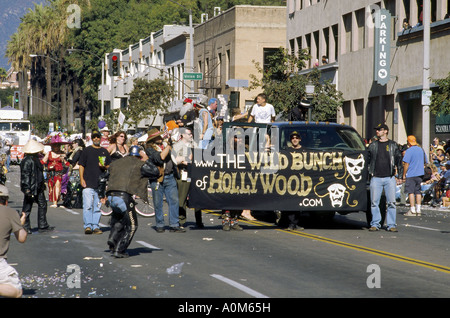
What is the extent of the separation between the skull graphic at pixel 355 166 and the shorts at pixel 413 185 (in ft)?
17.2

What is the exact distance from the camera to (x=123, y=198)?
46.2ft

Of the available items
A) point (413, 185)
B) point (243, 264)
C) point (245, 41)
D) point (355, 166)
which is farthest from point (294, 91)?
point (243, 264)

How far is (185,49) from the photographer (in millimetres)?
71375

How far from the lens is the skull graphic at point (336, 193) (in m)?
18.7

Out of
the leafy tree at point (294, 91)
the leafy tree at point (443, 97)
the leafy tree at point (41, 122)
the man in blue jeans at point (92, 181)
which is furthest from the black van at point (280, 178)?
the leafy tree at point (41, 122)

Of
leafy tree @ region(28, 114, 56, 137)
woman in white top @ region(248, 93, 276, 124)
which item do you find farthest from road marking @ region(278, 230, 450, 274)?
leafy tree @ region(28, 114, 56, 137)

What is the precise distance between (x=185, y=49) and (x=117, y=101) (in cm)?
2907

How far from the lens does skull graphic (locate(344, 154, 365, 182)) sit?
18.8m

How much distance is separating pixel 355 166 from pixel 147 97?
50.8m

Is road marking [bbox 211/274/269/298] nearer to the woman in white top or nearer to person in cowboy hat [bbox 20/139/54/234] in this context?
person in cowboy hat [bbox 20/139/54/234]

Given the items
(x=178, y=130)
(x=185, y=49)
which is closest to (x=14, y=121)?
(x=185, y=49)

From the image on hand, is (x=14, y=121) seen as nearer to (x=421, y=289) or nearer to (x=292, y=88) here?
(x=292, y=88)

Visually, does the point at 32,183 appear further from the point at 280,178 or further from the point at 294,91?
the point at 294,91

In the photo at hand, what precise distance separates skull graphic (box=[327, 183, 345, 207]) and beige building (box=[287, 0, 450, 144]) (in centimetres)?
1559
